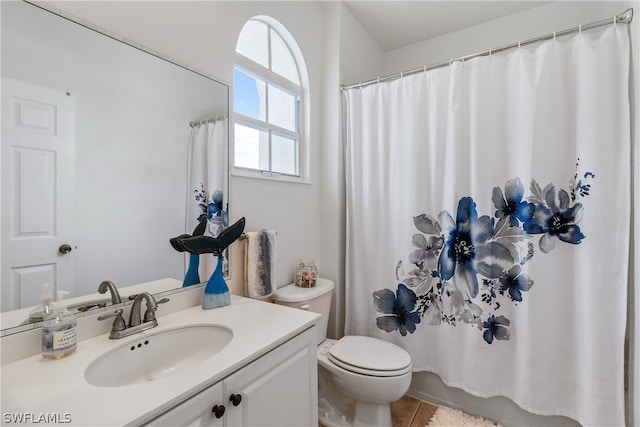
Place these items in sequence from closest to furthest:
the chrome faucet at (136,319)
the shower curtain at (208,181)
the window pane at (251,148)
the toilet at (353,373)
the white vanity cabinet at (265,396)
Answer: the white vanity cabinet at (265,396) < the chrome faucet at (136,319) < the shower curtain at (208,181) < the toilet at (353,373) < the window pane at (251,148)

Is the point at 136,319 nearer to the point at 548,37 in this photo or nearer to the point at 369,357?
the point at 369,357

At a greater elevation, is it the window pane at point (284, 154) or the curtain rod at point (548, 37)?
the curtain rod at point (548, 37)

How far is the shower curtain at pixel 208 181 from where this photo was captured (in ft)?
4.16

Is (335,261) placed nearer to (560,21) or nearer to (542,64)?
(542,64)

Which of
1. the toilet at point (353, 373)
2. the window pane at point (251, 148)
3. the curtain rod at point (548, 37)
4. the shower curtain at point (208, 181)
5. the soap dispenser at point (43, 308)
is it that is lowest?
the toilet at point (353, 373)

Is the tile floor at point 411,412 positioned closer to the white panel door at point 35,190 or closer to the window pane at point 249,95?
the white panel door at point 35,190

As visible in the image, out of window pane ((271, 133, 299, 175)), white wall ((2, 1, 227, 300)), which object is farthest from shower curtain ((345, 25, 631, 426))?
white wall ((2, 1, 227, 300))

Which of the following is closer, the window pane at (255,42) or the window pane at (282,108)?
the window pane at (255,42)

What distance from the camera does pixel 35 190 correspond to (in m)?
0.84

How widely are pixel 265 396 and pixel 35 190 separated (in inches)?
36.2

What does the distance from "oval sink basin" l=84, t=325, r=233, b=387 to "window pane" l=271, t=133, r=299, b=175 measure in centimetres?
106

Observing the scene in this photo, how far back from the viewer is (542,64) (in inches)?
57.9

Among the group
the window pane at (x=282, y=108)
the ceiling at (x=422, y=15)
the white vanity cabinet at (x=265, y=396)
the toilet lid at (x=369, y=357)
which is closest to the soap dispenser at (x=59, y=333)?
the white vanity cabinet at (x=265, y=396)

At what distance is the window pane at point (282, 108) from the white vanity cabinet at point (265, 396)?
1.32 meters
